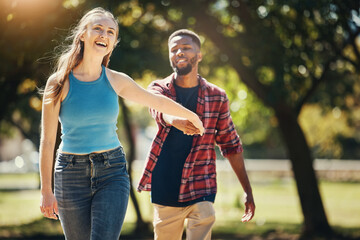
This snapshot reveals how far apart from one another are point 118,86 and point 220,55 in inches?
359

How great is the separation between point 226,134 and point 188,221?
785 millimetres

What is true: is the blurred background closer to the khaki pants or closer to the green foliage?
the green foliage

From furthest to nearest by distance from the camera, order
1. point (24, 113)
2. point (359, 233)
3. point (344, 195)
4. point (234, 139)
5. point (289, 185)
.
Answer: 1. point (289, 185)
2. point (344, 195)
3. point (24, 113)
4. point (359, 233)
5. point (234, 139)

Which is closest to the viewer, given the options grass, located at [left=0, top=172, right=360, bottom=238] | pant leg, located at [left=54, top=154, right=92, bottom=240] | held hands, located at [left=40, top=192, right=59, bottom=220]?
held hands, located at [left=40, top=192, right=59, bottom=220]

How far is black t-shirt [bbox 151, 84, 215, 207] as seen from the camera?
438 cm

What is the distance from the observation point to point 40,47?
8.76 meters

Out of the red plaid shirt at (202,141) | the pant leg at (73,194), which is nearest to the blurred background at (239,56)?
the red plaid shirt at (202,141)

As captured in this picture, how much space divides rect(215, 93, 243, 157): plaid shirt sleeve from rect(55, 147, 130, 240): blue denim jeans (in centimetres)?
131

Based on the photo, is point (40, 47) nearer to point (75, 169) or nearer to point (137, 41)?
point (137, 41)

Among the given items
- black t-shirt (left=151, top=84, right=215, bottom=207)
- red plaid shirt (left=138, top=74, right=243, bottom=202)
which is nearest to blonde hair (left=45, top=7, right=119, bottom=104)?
red plaid shirt (left=138, top=74, right=243, bottom=202)

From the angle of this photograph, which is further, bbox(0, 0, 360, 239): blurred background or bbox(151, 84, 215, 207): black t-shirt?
bbox(0, 0, 360, 239): blurred background

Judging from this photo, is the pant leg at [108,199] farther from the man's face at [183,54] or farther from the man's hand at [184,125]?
the man's face at [183,54]

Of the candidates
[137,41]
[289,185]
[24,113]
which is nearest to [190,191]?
[137,41]

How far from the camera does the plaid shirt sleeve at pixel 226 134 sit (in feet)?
15.0
